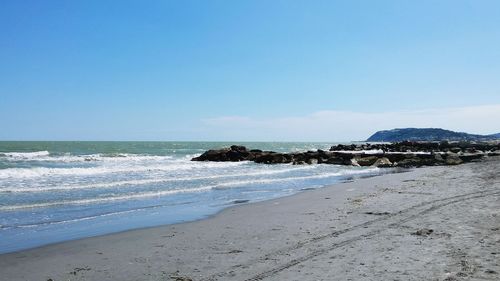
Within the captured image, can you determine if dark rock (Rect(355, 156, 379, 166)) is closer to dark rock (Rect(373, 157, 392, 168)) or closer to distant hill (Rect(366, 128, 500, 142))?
dark rock (Rect(373, 157, 392, 168))

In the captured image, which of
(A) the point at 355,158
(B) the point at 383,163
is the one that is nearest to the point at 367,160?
(B) the point at 383,163

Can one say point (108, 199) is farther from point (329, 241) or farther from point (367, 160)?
point (367, 160)

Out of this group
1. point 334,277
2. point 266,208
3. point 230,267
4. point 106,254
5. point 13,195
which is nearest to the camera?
point 334,277

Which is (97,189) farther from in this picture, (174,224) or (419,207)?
(419,207)

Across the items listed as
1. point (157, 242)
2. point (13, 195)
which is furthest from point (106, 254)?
point (13, 195)

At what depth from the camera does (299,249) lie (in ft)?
24.9

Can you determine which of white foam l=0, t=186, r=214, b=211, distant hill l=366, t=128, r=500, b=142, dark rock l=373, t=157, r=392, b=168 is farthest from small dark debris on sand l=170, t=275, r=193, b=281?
distant hill l=366, t=128, r=500, b=142

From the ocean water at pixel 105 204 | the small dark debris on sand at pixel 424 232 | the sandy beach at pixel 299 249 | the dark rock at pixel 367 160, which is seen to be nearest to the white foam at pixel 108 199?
the ocean water at pixel 105 204

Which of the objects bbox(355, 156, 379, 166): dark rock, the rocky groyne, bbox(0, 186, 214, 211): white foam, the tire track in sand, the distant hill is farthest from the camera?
the distant hill

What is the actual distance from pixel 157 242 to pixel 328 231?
352 cm

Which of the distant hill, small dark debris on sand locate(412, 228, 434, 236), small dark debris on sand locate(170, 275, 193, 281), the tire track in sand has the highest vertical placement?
the distant hill

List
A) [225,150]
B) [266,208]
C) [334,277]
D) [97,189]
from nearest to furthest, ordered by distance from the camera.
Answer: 1. [334,277]
2. [266,208]
3. [97,189]
4. [225,150]

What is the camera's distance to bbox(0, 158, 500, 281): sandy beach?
621cm

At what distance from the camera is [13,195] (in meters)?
17.0
